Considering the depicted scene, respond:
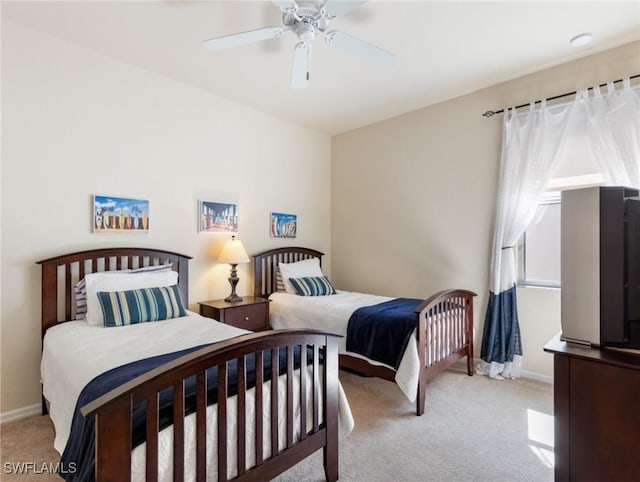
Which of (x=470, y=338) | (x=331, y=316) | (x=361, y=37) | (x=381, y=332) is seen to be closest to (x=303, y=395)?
(x=381, y=332)

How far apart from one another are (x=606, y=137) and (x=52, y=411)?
4155 mm

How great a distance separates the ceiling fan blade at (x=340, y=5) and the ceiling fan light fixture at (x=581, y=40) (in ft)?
6.21

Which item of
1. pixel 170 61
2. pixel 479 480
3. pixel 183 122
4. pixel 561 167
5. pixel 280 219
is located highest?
pixel 170 61

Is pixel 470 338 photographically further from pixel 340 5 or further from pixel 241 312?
pixel 340 5

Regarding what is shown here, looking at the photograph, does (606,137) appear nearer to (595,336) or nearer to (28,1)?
(595,336)

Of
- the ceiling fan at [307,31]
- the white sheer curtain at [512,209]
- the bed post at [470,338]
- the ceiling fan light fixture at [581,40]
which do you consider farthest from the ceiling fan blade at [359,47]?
the bed post at [470,338]

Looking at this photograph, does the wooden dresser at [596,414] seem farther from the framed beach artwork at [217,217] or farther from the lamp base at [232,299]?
the framed beach artwork at [217,217]

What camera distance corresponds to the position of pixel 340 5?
1793mm

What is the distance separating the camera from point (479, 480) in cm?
180

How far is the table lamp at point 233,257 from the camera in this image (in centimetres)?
344

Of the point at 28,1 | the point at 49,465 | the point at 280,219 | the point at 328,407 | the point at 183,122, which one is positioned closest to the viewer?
the point at 328,407

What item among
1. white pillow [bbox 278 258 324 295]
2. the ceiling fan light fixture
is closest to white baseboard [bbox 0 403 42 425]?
white pillow [bbox 278 258 324 295]

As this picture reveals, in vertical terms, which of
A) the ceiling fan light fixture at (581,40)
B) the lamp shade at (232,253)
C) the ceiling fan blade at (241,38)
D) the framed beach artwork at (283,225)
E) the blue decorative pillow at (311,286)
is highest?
the ceiling fan light fixture at (581,40)

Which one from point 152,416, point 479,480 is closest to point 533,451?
point 479,480
